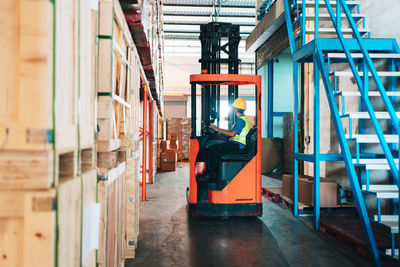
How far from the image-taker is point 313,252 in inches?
149

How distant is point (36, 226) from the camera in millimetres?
1156

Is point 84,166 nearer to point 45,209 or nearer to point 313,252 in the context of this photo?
point 45,209

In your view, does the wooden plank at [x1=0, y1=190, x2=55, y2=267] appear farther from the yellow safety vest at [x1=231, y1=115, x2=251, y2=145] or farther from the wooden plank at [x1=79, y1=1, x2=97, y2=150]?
the yellow safety vest at [x1=231, y1=115, x2=251, y2=145]

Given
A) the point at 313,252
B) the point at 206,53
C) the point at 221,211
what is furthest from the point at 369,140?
the point at 206,53

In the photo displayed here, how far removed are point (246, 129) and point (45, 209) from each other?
13.4 ft

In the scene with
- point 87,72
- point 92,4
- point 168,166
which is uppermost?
point 92,4

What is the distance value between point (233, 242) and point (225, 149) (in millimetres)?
1528

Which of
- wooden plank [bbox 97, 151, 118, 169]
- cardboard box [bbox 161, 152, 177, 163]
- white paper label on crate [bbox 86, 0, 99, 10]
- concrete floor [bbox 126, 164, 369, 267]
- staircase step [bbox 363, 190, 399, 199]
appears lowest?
concrete floor [bbox 126, 164, 369, 267]

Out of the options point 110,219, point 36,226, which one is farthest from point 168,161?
point 36,226

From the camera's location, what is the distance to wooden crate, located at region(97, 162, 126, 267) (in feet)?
6.61

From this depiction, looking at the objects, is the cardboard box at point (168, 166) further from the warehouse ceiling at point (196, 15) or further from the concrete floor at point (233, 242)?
the warehouse ceiling at point (196, 15)

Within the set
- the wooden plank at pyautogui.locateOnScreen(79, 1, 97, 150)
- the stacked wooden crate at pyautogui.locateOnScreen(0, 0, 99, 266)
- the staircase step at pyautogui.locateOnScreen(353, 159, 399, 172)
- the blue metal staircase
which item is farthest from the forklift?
the stacked wooden crate at pyautogui.locateOnScreen(0, 0, 99, 266)

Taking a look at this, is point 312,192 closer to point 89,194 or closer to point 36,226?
point 89,194

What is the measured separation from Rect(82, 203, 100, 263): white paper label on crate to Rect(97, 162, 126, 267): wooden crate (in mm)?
305
